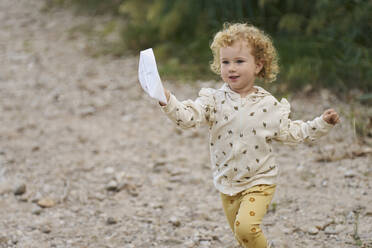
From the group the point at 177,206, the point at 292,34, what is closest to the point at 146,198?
the point at 177,206

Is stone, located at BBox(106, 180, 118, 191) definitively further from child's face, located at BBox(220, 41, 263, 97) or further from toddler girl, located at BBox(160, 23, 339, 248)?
child's face, located at BBox(220, 41, 263, 97)

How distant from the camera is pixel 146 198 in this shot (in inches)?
143

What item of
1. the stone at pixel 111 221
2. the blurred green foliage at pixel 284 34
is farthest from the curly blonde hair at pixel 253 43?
the blurred green foliage at pixel 284 34

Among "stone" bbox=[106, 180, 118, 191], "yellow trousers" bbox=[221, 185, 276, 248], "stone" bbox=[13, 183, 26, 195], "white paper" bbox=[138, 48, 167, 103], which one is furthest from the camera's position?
"stone" bbox=[106, 180, 118, 191]

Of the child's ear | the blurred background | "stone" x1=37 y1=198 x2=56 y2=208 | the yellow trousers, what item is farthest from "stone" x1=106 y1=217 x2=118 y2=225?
the blurred background

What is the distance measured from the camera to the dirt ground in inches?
122

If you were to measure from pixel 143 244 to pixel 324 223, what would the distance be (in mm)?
1084

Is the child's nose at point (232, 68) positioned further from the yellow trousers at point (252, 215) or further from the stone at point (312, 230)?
the stone at point (312, 230)

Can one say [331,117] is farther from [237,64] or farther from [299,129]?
[237,64]

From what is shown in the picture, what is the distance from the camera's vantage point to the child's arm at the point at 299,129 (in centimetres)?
237

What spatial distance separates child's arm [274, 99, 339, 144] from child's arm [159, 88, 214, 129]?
337 mm

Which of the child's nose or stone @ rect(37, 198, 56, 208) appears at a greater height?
the child's nose

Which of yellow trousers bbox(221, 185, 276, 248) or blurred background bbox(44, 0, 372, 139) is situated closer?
yellow trousers bbox(221, 185, 276, 248)

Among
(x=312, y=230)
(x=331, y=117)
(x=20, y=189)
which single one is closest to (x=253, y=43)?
(x=331, y=117)
